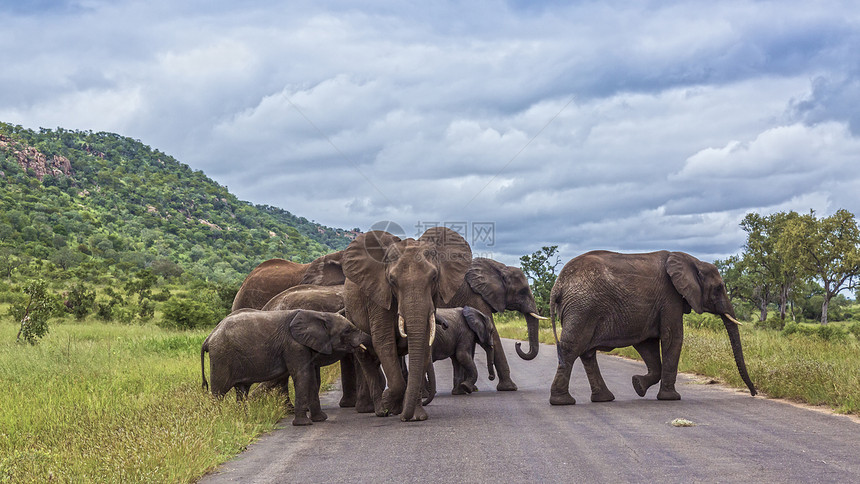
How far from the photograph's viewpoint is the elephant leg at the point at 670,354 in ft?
42.7

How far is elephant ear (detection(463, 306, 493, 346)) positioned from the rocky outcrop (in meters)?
108

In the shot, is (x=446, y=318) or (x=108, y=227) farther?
(x=108, y=227)

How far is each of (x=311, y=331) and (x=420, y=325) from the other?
5.60ft

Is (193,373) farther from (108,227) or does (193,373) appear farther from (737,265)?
(108,227)

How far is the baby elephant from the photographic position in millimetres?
11148

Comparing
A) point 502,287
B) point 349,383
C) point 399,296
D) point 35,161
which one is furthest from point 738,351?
point 35,161

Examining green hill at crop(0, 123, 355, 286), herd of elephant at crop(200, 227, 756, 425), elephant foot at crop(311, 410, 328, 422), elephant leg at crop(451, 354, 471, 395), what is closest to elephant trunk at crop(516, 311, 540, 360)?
herd of elephant at crop(200, 227, 756, 425)

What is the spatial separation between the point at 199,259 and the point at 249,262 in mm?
5947

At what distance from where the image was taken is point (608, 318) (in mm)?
13281

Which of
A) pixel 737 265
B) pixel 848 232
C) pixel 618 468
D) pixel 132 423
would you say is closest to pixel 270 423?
pixel 132 423

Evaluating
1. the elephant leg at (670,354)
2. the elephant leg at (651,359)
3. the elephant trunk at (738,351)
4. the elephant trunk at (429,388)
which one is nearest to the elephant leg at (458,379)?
the elephant trunk at (429,388)

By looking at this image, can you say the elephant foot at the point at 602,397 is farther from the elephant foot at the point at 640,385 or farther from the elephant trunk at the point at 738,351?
the elephant trunk at the point at 738,351

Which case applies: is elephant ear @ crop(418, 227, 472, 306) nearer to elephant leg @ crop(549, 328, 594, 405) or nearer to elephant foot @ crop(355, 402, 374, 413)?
elephant foot @ crop(355, 402, 374, 413)

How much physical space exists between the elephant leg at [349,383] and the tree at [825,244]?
55.1m
